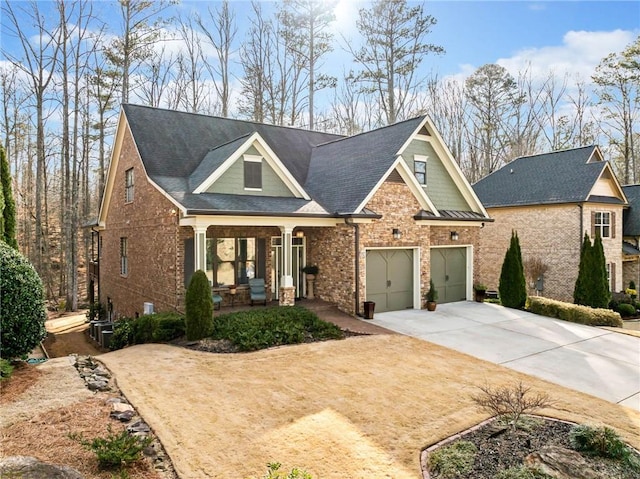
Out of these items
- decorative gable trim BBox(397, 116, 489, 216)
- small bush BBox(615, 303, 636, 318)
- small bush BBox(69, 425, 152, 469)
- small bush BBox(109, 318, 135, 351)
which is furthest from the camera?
small bush BBox(615, 303, 636, 318)

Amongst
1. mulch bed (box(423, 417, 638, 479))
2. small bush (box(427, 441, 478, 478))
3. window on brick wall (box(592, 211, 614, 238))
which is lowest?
mulch bed (box(423, 417, 638, 479))

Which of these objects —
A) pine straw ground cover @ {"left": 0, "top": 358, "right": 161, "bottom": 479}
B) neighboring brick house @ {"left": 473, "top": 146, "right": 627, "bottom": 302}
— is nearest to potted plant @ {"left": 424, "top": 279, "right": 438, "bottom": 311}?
neighboring brick house @ {"left": 473, "top": 146, "right": 627, "bottom": 302}

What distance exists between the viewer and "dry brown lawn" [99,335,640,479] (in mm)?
4898

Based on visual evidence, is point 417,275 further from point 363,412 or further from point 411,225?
point 363,412

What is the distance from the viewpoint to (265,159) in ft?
45.1

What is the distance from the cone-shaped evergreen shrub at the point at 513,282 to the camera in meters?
16.5

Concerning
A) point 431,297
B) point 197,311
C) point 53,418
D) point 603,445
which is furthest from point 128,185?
point 603,445

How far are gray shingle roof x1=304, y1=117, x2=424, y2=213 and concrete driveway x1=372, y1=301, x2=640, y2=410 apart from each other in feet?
14.0

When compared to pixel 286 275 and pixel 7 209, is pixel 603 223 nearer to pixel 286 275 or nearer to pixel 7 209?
pixel 286 275

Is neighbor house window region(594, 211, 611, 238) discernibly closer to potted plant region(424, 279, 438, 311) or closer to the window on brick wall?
the window on brick wall

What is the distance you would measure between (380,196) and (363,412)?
8781 millimetres

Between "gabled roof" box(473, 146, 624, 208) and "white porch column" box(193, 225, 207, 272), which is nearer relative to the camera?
"white porch column" box(193, 225, 207, 272)

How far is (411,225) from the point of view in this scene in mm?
14672

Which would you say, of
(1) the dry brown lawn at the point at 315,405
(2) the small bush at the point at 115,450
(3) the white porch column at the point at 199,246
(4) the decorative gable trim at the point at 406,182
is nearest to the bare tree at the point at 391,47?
(4) the decorative gable trim at the point at 406,182
